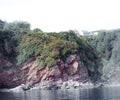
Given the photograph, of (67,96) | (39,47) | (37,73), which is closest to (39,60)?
(37,73)

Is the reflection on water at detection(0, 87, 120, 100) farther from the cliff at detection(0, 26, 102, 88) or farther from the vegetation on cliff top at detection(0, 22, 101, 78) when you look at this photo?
the vegetation on cliff top at detection(0, 22, 101, 78)

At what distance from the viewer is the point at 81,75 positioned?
123562 mm

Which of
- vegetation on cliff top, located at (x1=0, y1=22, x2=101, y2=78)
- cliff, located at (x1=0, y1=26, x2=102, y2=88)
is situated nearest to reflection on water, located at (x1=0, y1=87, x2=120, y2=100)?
cliff, located at (x1=0, y1=26, x2=102, y2=88)

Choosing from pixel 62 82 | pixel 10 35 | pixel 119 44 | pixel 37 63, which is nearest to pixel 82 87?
pixel 62 82

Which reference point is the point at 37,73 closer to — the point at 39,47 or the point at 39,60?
the point at 39,60

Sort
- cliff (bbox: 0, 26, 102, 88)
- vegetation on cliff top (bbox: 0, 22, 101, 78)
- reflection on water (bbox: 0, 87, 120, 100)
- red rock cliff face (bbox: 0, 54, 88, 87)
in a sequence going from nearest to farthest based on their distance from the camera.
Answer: reflection on water (bbox: 0, 87, 120, 100) → red rock cliff face (bbox: 0, 54, 88, 87) → cliff (bbox: 0, 26, 102, 88) → vegetation on cliff top (bbox: 0, 22, 101, 78)

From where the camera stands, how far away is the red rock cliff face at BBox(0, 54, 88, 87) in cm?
11669

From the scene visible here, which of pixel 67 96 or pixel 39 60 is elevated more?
pixel 39 60

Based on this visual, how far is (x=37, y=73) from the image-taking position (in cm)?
11850

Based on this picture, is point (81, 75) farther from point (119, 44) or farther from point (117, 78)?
point (119, 44)

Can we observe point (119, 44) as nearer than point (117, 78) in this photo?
No

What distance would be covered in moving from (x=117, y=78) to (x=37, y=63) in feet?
116

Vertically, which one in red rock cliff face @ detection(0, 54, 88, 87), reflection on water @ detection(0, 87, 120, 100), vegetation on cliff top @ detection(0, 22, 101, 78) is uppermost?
vegetation on cliff top @ detection(0, 22, 101, 78)

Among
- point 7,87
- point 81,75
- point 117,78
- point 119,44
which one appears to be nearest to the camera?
point 7,87
